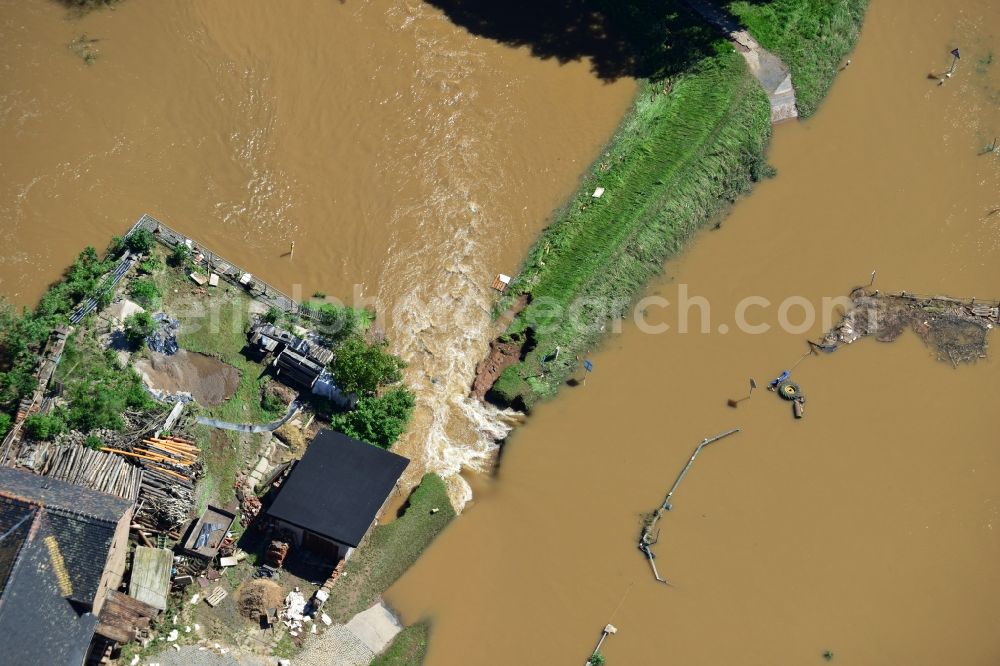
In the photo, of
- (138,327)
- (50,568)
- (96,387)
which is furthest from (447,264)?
(50,568)

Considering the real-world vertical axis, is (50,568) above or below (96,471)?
below

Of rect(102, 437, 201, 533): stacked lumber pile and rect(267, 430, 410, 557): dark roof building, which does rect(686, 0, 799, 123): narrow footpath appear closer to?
rect(267, 430, 410, 557): dark roof building

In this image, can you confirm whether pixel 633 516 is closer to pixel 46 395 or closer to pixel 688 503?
pixel 688 503

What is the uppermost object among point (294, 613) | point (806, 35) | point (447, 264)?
point (806, 35)

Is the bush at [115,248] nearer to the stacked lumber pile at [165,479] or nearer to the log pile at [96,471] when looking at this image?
the stacked lumber pile at [165,479]

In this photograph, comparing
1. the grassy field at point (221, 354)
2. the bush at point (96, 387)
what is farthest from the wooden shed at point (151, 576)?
the bush at point (96, 387)

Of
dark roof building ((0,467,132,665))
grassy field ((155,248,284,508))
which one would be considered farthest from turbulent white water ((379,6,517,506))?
dark roof building ((0,467,132,665))

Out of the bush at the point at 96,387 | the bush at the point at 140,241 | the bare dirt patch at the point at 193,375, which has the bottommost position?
the bush at the point at 96,387

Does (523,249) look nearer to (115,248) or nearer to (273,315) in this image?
(273,315)
